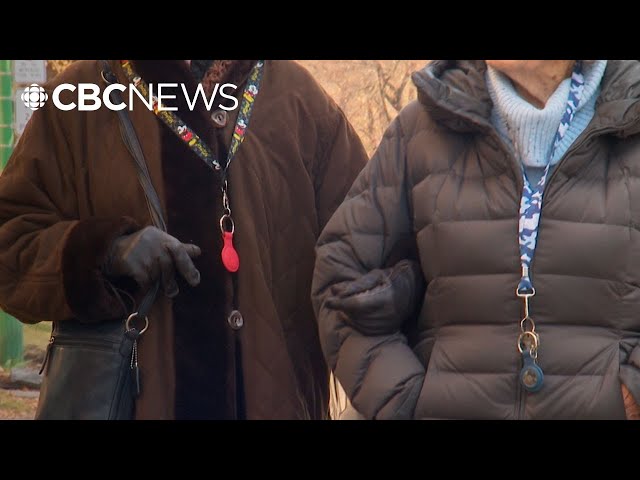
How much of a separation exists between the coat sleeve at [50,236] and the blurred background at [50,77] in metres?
0.78

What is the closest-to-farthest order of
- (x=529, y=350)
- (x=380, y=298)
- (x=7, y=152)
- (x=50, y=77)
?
(x=529, y=350) → (x=380, y=298) → (x=50, y=77) → (x=7, y=152)

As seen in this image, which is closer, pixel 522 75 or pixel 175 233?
pixel 522 75

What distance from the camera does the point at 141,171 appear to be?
8.82ft

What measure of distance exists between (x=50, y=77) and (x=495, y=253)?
2199 mm

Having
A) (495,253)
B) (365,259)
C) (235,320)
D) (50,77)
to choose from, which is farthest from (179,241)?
(50,77)

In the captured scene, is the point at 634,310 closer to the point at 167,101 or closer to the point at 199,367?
the point at 199,367

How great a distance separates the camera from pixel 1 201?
2697 millimetres

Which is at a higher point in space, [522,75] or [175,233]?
[522,75]

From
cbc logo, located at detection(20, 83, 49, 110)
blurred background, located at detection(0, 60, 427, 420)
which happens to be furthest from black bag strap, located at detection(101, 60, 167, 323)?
blurred background, located at detection(0, 60, 427, 420)

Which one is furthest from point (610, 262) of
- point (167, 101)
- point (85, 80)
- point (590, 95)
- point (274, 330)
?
point (85, 80)

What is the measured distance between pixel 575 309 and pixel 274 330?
2.77 feet

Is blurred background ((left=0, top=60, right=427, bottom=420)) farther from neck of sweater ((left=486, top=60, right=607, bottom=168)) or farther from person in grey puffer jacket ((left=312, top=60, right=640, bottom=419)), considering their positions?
neck of sweater ((left=486, top=60, right=607, bottom=168))

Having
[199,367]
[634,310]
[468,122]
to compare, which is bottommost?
A: [199,367]

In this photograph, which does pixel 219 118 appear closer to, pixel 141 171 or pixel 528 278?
pixel 141 171
